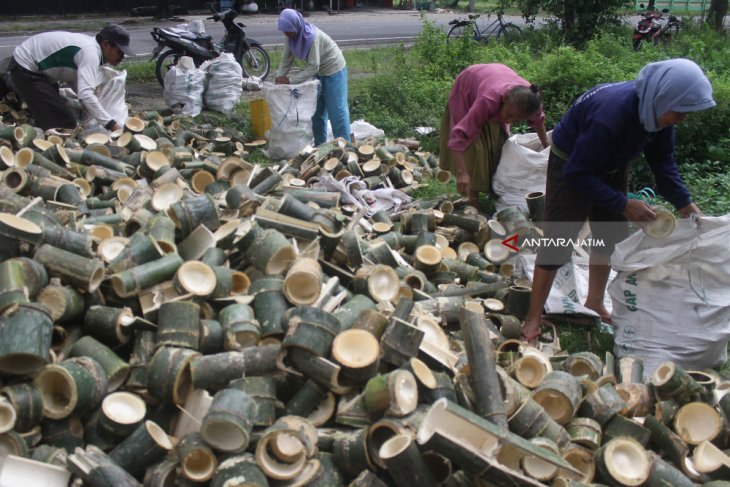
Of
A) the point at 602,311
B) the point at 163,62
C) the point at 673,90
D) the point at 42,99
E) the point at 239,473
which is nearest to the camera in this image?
the point at 239,473

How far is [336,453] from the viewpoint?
2.53m

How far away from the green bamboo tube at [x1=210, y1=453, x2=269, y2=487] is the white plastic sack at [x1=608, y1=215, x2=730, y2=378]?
7.64 ft

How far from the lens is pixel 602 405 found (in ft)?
9.62

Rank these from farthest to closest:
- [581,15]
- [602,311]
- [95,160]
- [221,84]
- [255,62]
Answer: [581,15]
[255,62]
[221,84]
[95,160]
[602,311]

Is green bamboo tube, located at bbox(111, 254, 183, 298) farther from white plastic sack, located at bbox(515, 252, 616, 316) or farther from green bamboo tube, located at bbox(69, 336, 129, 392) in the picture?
white plastic sack, located at bbox(515, 252, 616, 316)

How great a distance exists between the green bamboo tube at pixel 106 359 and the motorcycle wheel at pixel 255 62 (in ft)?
27.1

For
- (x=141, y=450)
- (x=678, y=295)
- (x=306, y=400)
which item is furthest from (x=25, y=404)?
(x=678, y=295)

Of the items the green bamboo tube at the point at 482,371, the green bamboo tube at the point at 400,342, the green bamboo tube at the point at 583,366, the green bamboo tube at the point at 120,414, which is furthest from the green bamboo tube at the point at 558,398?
the green bamboo tube at the point at 120,414

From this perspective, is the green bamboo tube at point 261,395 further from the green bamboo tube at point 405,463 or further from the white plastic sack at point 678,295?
the white plastic sack at point 678,295

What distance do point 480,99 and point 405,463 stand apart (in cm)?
327

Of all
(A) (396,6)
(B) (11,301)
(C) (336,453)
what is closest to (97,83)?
(B) (11,301)

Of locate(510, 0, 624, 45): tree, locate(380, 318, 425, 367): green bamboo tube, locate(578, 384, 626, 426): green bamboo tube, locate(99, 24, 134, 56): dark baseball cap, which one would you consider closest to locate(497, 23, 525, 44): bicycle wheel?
locate(510, 0, 624, 45): tree

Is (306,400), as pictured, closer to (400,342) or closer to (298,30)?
(400,342)

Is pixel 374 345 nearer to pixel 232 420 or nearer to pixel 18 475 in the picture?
pixel 232 420
